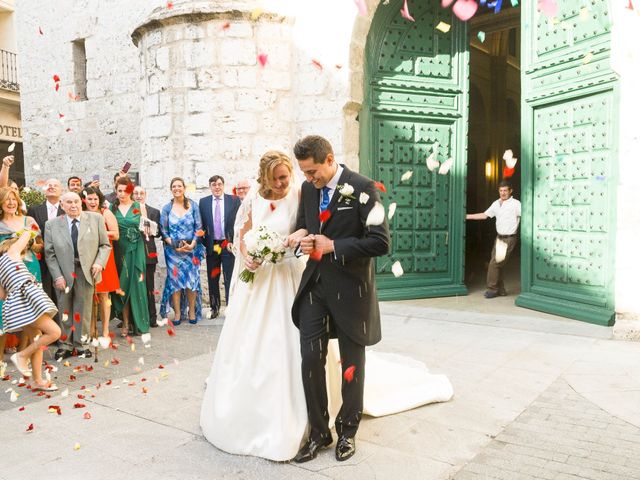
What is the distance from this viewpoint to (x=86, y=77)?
12.5 metres

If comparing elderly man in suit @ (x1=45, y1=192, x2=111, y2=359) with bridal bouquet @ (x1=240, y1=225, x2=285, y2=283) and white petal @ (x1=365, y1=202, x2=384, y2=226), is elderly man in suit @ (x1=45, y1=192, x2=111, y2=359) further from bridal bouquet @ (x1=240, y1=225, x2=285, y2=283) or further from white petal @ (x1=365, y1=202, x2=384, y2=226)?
white petal @ (x1=365, y1=202, x2=384, y2=226)

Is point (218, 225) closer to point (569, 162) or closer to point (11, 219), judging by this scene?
point (11, 219)

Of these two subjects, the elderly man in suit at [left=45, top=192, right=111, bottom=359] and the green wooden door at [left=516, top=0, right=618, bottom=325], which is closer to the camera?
the elderly man in suit at [left=45, top=192, right=111, bottom=359]

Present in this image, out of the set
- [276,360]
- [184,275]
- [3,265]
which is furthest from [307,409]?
[184,275]

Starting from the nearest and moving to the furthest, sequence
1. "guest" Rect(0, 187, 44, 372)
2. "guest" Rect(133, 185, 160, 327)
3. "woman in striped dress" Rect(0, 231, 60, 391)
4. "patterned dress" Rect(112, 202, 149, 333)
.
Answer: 1. "woman in striped dress" Rect(0, 231, 60, 391)
2. "guest" Rect(0, 187, 44, 372)
3. "patterned dress" Rect(112, 202, 149, 333)
4. "guest" Rect(133, 185, 160, 327)

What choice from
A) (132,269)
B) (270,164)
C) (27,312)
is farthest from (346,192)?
(132,269)

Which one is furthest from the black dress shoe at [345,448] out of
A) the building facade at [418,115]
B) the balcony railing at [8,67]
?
the balcony railing at [8,67]

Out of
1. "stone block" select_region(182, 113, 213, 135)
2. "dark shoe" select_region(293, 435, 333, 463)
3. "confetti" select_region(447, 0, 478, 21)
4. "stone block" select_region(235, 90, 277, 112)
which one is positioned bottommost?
"dark shoe" select_region(293, 435, 333, 463)

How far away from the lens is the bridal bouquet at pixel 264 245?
349 cm

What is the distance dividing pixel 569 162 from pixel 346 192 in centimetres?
469

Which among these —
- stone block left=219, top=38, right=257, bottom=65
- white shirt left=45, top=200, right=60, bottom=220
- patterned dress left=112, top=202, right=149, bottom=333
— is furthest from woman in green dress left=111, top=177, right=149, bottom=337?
stone block left=219, top=38, right=257, bottom=65

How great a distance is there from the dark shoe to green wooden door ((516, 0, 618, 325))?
14.4ft

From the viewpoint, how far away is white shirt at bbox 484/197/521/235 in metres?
9.02

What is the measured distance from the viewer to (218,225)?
768 centimetres
